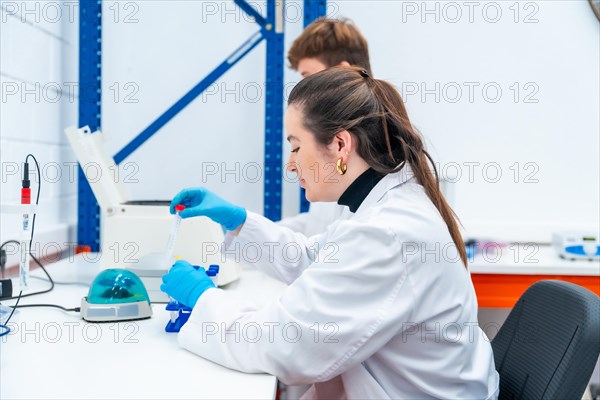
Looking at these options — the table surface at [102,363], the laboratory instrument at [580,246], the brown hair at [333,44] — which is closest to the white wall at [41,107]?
the table surface at [102,363]

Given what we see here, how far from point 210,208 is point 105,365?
0.43 metres

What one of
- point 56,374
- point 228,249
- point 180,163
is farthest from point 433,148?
point 56,374

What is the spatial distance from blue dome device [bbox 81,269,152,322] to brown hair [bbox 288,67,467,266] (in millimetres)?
471

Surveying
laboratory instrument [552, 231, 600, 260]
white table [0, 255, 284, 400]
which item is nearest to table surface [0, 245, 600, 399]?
white table [0, 255, 284, 400]

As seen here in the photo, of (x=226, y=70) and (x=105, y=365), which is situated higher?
(x=226, y=70)

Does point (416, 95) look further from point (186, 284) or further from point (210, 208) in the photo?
point (186, 284)

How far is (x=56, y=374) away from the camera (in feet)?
2.75

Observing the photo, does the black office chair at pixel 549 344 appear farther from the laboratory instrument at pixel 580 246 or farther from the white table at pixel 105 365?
the laboratory instrument at pixel 580 246

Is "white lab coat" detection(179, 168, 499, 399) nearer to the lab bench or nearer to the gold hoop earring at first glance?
the gold hoop earring

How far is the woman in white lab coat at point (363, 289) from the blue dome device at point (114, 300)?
0.10 meters

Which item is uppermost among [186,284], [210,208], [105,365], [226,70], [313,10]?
[313,10]

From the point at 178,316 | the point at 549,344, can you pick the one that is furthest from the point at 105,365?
the point at 549,344

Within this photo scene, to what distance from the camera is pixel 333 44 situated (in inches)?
67.3

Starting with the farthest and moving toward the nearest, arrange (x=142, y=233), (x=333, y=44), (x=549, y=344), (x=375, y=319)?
(x=333, y=44) < (x=142, y=233) < (x=549, y=344) < (x=375, y=319)
